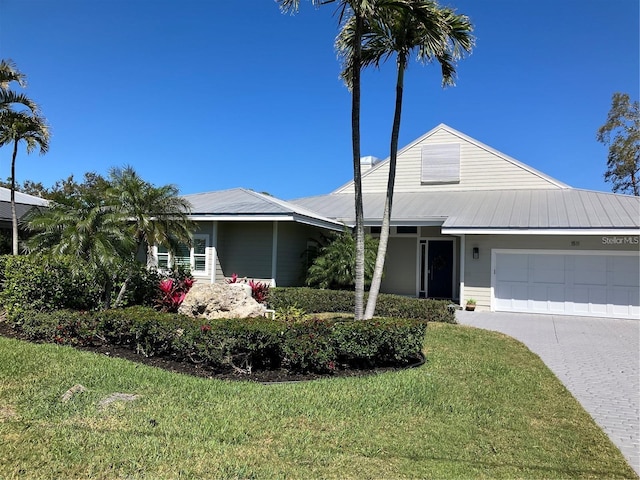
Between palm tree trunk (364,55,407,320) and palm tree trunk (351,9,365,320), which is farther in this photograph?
palm tree trunk (364,55,407,320)

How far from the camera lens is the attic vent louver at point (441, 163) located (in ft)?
65.5

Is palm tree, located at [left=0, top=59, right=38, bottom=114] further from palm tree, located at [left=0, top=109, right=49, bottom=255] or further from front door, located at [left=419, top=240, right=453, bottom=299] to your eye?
front door, located at [left=419, top=240, right=453, bottom=299]

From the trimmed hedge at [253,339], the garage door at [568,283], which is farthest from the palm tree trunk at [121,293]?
the garage door at [568,283]

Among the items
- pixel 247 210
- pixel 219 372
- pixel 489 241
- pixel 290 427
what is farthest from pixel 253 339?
pixel 489 241

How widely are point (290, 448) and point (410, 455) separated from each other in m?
1.03

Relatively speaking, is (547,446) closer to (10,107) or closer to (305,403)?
(305,403)

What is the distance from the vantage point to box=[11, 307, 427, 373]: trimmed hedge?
6.34 meters

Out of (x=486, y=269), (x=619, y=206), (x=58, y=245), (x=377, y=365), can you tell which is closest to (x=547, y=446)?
(x=377, y=365)

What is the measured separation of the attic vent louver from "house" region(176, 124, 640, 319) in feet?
3.85

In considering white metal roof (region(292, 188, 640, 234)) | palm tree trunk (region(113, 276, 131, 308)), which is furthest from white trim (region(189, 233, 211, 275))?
palm tree trunk (region(113, 276, 131, 308))

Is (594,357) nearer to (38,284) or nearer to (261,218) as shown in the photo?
(261,218)

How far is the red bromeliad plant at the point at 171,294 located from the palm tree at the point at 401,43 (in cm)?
432

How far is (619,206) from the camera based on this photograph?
49.3ft

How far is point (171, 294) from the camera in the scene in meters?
10.6
